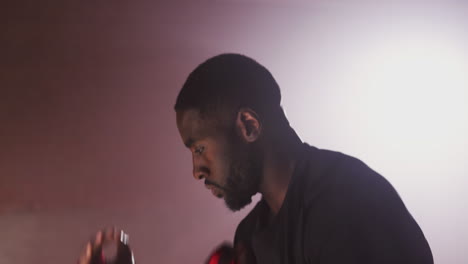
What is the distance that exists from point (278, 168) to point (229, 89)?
0.68 ft

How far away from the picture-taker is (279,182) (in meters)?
0.87

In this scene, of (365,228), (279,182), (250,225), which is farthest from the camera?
(250,225)

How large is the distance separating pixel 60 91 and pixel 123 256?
0.98 m

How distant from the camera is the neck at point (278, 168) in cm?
87

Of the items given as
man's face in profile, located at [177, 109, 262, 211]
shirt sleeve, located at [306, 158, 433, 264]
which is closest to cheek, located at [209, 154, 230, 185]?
man's face in profile, located at [177, 109, 262, 211]

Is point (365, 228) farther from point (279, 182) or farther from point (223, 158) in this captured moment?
point (223, 158)

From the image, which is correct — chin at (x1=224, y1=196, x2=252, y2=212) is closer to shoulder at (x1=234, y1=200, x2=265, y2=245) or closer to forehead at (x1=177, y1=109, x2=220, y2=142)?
shoulder at (x1=234, y1=200, x2=265, y2=245)

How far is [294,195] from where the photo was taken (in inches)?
31.4

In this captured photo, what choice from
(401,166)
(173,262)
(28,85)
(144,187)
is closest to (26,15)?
(28,85)

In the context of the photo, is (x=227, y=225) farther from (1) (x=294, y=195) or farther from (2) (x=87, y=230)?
(1) (x=294, y=195)

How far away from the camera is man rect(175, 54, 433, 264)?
0.64m

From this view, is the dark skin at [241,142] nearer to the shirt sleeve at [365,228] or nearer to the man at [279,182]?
the man at [279,182]

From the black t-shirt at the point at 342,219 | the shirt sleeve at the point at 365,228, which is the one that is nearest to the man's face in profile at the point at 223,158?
the black t-shirt at the point at 342,219

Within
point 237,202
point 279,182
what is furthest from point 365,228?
point 237,202
